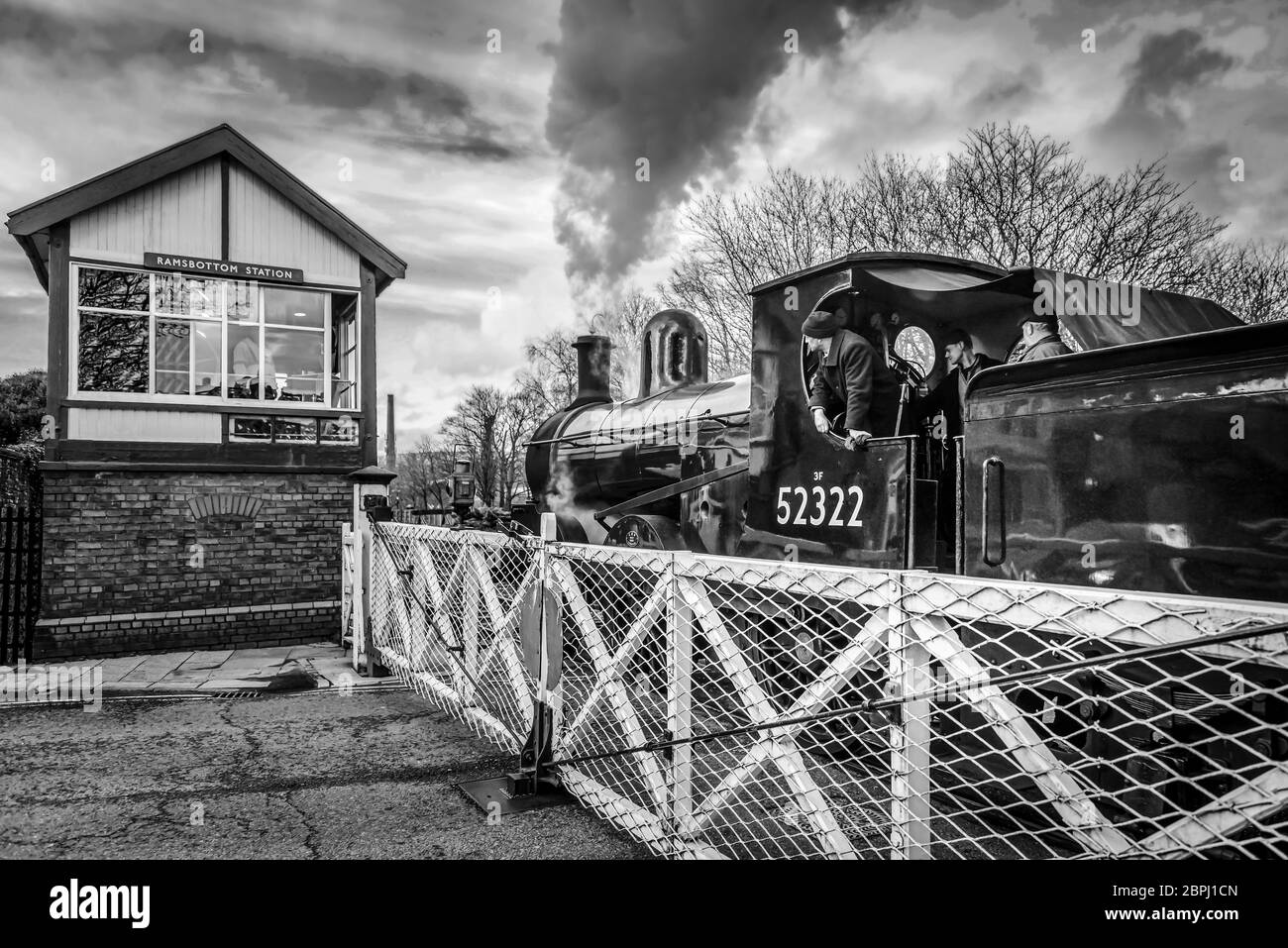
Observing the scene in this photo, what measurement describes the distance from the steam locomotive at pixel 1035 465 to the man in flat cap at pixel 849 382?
126 millimetres

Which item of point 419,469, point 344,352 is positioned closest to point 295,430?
point 344,352

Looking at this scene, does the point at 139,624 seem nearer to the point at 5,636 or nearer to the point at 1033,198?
the point at 5,636

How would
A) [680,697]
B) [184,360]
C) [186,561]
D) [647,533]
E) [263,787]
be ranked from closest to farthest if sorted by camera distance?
[680,697] → [263,787] → [647,533] → [186,561] → [184,360]

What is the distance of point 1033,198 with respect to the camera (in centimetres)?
2184

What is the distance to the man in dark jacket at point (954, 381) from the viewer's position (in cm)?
539

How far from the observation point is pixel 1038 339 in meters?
5.01

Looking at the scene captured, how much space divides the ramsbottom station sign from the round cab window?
8713 mm

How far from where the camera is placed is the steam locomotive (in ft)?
9.20

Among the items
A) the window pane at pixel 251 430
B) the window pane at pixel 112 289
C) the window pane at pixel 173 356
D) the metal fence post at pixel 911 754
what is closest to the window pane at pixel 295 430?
the window pane at pixel 251 430

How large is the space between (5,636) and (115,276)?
446 centimetres

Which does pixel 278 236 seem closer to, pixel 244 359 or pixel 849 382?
pixel 244 359

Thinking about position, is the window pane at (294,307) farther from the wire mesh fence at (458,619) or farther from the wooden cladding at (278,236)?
the wire mesh fence at (458,619)

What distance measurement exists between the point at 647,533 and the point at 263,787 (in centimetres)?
342

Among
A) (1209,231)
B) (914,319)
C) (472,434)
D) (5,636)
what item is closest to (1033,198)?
(1209,231)
